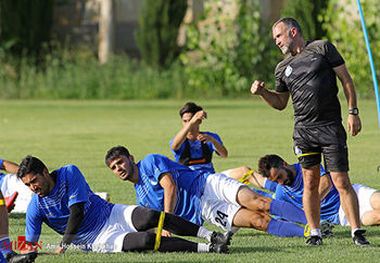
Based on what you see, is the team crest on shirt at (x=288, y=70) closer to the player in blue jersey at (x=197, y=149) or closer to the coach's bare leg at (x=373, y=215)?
the coach's bare leg at (x=373, y=215)

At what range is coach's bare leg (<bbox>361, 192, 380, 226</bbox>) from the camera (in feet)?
29.1

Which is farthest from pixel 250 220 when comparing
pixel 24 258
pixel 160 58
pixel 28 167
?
pixel 160 58

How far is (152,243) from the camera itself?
739cm

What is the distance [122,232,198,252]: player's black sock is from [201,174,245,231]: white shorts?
1.06m

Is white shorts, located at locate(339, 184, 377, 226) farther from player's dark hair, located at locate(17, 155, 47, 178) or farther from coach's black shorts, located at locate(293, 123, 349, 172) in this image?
player's dark hair, located at locate(17, 155, 47, 178)

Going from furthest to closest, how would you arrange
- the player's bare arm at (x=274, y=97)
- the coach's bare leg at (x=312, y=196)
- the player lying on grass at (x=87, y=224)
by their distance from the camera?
the player's bare arm at (x=274, y=97), the coach's bare leg at (x=312, y=196), the player lying on grass at (x=87, y=224)

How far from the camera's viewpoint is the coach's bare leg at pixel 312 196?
7.88 meters

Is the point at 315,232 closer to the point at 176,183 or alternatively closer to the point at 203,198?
the point at 203,198

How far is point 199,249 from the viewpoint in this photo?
24.2 feet

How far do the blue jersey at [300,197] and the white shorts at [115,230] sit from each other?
6.84 feet

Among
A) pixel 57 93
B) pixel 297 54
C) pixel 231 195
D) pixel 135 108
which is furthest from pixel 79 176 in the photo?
pixel 57 93

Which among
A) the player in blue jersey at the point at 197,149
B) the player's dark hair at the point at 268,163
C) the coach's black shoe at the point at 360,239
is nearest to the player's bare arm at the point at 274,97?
the player's dark hair at the point at 268,163

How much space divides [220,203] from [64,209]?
1.74 meters

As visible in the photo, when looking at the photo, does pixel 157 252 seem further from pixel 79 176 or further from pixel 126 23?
pixel 126 23
